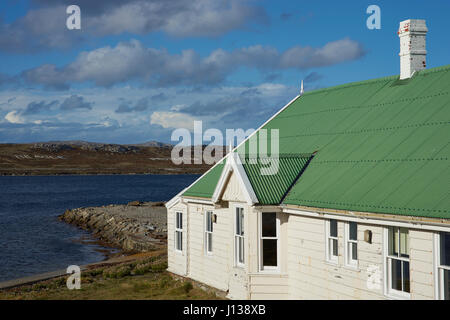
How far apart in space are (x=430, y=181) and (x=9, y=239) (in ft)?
160

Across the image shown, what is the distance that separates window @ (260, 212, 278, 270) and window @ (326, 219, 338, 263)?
6.77 feet

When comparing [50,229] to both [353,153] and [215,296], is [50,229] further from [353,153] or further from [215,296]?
[353,153]

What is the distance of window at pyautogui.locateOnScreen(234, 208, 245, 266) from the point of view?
18.3m

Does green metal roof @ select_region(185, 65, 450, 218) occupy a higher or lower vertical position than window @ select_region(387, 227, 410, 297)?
higher

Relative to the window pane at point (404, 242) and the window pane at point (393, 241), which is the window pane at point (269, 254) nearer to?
the window pane at point (393, 241)

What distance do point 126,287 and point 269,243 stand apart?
291 inches

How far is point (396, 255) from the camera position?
45.3 ft

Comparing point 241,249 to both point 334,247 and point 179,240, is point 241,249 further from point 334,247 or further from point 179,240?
point 179,240

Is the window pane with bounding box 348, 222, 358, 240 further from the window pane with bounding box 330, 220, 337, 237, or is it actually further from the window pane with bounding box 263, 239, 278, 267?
the window pane with bounding box 263, 239, 278, 267

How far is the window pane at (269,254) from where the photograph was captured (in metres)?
18.8

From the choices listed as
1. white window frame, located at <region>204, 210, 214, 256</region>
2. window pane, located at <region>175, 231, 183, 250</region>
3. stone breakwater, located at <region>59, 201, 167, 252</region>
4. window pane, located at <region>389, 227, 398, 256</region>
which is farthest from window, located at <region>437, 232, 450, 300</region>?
stone breakwater, located at <region>59, 201, 167, 252</region>

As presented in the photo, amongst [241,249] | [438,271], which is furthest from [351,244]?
[241,249]

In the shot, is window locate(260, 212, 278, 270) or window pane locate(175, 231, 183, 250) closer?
window locate(260, 212, 278, 270)

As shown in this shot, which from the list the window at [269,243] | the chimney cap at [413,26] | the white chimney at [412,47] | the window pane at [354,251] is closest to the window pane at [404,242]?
the window pane at [354,251]
